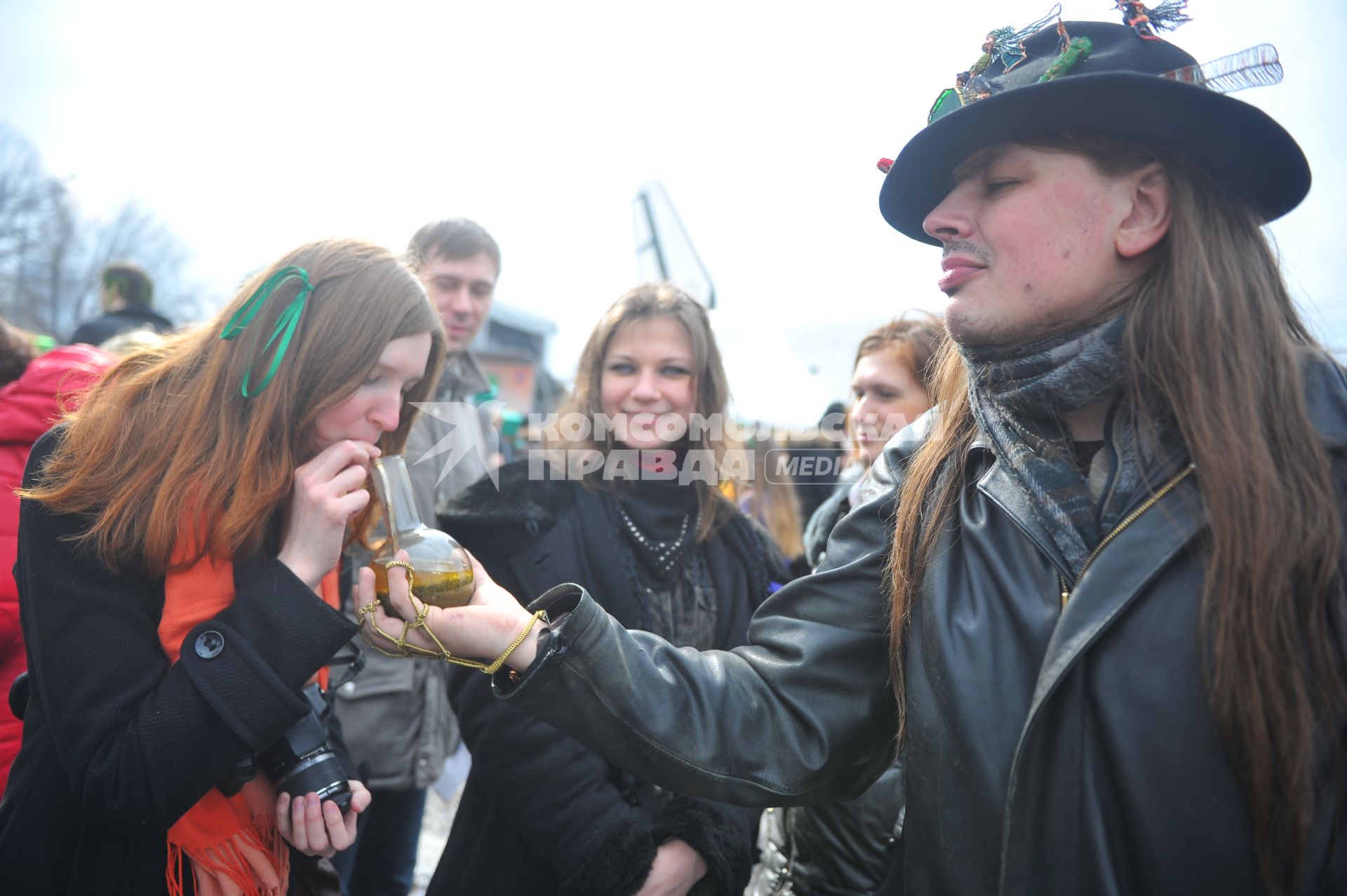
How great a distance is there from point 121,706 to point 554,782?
960mm

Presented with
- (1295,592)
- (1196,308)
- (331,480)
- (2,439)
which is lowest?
(1295,592)

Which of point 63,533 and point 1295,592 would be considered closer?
point 1295,592

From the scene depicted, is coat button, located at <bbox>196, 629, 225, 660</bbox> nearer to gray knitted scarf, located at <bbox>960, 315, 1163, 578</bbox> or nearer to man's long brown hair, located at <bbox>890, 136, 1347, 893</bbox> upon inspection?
man's long brown hair, located at <bbox>890, 136, 1347, 893</bbox>

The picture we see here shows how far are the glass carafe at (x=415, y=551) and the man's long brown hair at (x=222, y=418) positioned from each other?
25 cm

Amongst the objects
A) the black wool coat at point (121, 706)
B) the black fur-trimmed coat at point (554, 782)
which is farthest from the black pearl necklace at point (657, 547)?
the black wool coat at point (121, 706)

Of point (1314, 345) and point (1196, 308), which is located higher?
point (1196, 308)

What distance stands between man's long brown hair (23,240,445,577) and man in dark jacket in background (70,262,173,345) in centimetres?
332

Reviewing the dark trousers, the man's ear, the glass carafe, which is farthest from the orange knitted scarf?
the man's ear

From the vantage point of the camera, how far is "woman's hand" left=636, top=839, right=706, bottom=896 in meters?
1.86

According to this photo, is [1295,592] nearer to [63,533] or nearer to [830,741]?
[830,741]

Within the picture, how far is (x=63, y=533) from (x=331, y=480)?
0.51 meters

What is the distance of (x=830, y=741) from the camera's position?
4.93 feet

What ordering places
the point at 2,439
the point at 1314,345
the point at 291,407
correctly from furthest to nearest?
1. the point at 2,439
2. the point at 291,407
3. the point at 1314,345

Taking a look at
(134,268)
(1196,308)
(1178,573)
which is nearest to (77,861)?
(1178,573)
